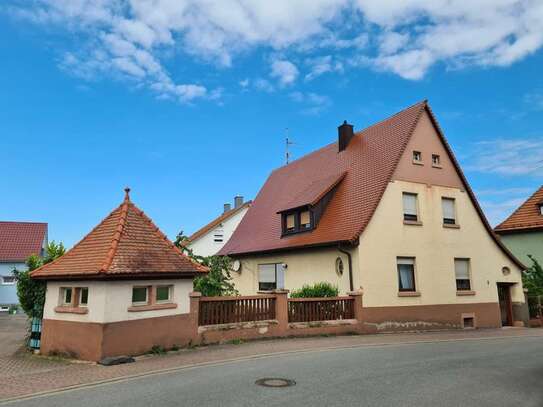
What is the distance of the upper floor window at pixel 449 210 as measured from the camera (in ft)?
68.4

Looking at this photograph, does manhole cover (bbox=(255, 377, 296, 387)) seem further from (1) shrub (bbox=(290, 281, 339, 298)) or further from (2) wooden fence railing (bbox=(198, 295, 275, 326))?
(1) shrub (bbox=(290, 281, 339, 298))

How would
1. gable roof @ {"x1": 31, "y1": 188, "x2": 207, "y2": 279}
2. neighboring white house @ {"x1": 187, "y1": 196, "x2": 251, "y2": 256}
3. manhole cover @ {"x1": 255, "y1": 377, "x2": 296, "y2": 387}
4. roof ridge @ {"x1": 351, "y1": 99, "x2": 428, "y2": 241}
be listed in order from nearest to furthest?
manhole cover @ {"x1": 255, "y1": 377, "x2": 296, "y2": 387}, gable roof @ {"x1": 31, "y1": 188, "x2": 207, "y2": 279}, roof ridge @ {"x1": 351, "y1": 99, "x2": 428, "y2": 241}, neighboring white house @ {"x1": 187, "y1": 196, "x2": 251, "y2": 256}

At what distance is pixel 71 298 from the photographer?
12.4 metres

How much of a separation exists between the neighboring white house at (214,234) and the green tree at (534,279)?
821 inches

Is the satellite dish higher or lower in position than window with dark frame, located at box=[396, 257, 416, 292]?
higher

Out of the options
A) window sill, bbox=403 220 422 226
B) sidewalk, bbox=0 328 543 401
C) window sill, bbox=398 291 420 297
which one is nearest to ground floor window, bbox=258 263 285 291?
window sill, bbox=398 291 420 297

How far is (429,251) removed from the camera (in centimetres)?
1961

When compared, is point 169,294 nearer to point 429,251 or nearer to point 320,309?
point 320,309

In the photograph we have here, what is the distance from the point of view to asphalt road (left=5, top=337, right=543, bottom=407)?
7332mm

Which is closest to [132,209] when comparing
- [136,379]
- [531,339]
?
[136,379]

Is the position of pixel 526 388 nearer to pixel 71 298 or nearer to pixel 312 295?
pixel 312 295

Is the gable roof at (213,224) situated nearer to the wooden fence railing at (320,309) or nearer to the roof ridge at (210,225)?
the roof ridge at (210,225)

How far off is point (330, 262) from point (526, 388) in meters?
11.0

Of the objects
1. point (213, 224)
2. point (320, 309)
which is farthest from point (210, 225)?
point (320, 309)
